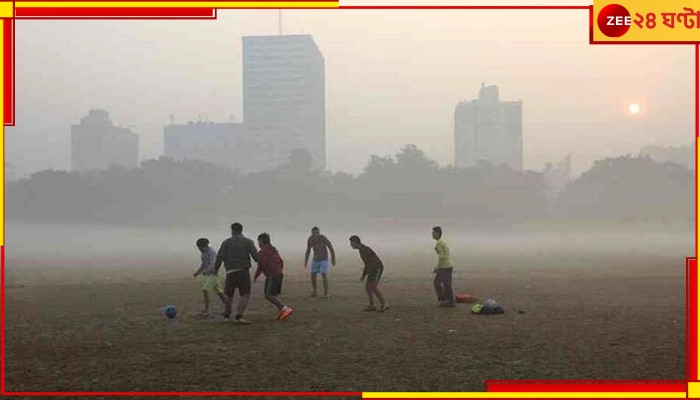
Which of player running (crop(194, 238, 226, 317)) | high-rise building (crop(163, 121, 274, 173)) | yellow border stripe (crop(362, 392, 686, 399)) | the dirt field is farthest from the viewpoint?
high-rise building (crop(163, 121, 274, 173))

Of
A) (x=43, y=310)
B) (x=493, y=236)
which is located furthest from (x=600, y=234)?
(x=43, y=310)

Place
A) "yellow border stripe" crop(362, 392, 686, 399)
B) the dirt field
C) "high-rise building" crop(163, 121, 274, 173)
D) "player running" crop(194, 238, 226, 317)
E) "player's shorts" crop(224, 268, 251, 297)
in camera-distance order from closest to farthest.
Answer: "yellow border stripe" crop(362, 392, 686, 399), the dirt field, "player's shorts" crop(224, 268, 251, 297), "player running" crop(194, 238, 226, 317), "high-rise building" crop(163, 121, 274, 173)

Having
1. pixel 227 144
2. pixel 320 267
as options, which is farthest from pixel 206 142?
pixel 320 267

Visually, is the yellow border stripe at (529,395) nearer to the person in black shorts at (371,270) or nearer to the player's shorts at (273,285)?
the player's shorts at (273,285)

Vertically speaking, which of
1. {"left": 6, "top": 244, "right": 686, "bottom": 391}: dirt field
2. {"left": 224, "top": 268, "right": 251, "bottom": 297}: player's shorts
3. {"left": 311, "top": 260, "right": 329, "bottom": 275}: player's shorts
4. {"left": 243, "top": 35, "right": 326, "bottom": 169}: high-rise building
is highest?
{"left": 243, "top": 35, "right": 326, "bottom": 169}: high-rise building

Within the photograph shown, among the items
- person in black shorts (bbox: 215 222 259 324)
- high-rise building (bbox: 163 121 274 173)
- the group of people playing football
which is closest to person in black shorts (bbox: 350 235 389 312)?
the group of people playing football

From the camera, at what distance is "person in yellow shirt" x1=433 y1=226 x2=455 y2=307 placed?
13.6m

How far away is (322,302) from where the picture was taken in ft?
49.0

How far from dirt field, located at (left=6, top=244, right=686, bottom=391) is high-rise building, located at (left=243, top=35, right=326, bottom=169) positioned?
19692mm

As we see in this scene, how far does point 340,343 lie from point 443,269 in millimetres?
4569

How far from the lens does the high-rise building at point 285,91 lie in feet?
122

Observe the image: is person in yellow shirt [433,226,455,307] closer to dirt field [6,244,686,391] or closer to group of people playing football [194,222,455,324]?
group of people playing football [194,222,455,324]

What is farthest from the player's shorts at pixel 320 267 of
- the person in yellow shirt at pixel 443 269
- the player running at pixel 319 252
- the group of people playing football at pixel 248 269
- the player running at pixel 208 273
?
the player running at pixel 208 273

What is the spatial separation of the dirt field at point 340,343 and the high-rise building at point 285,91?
1969cm
